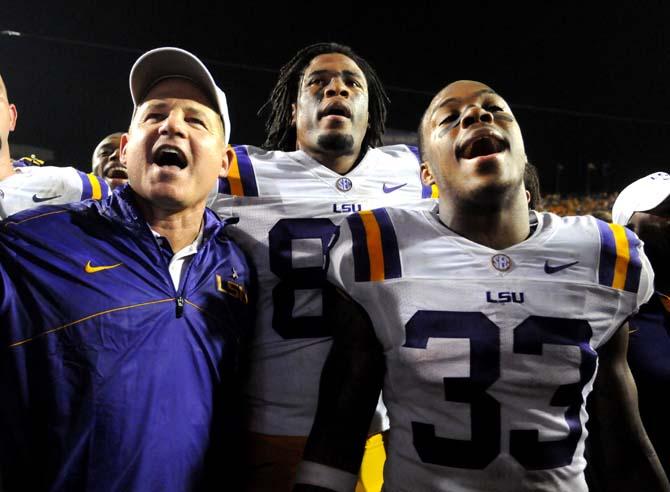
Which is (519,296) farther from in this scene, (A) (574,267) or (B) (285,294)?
(B) (285,294)

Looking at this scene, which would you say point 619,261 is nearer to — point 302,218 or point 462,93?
point 462,93

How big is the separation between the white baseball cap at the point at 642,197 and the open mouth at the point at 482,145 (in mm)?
1186

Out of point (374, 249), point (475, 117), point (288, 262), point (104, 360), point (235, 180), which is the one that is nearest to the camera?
point (104, 360)

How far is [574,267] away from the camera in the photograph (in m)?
1.32

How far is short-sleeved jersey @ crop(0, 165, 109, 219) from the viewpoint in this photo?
195 cm

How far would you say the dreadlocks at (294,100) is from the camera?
2.22m

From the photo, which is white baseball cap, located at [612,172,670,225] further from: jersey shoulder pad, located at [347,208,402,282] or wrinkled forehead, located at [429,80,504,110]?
jersey shoulder pad, located at [347,208,402,282]

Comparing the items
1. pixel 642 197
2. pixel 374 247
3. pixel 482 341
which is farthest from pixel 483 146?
pixel 642 197

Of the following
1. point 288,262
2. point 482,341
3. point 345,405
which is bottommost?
point 345,405

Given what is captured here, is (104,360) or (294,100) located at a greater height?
(294,100)

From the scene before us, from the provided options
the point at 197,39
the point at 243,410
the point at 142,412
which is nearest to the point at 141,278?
the point at 142,412

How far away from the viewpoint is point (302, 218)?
1795mm

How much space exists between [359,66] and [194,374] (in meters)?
1.37

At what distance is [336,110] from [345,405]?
3.33 feet
